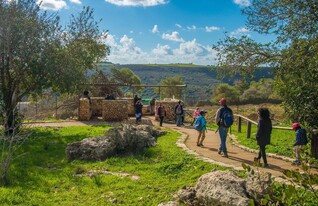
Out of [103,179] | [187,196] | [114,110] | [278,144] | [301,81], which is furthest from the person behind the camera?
[114,110]

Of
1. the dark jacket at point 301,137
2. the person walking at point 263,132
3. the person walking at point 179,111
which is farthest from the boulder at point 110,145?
the person walking at point 179,111

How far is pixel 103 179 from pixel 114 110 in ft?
43.8

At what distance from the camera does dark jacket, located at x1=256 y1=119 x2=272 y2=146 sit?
926cm

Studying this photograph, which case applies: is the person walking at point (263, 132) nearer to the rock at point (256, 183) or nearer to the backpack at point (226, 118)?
the backpack at point (226, 118)

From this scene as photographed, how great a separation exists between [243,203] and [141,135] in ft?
23.7

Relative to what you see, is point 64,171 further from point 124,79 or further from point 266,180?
point 124,79

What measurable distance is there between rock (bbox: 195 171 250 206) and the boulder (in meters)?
5.20

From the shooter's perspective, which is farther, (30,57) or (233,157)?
(30,57)

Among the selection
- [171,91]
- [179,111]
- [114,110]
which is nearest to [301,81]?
[179,111]

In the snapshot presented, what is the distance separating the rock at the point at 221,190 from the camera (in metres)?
6.30

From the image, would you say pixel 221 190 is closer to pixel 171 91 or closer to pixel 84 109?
pixel 84 109

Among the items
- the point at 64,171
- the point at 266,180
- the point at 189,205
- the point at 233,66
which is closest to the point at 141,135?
the point at 64,171

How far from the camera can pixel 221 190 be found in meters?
6.54

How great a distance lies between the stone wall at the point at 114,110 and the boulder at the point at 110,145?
9236 millimetres
